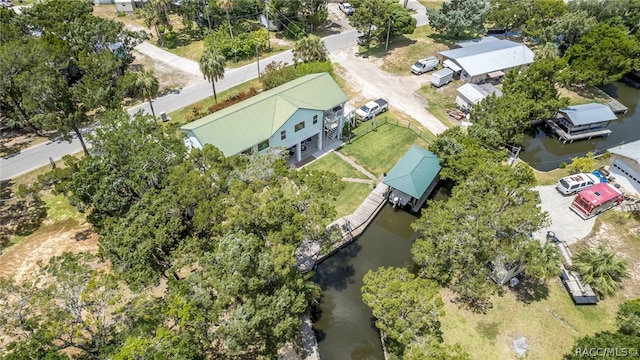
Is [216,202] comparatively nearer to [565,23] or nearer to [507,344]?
[507,344]

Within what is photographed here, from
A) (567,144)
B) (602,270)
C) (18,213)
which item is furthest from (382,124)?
(18,213)

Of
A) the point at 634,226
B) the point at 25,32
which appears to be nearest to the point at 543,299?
the point at 634,226

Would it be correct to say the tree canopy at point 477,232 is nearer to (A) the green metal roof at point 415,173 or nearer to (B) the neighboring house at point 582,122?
(A) the green metal roof at point 415,173

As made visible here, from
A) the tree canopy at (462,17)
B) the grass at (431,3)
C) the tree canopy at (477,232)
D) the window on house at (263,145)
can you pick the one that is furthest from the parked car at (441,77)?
the grass at (431,3)

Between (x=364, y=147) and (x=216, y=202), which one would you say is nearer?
(x=216, y=202)

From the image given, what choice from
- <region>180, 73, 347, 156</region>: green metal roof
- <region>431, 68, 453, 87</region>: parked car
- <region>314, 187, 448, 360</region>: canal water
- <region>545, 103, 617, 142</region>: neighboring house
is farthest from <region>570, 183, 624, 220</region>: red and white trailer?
<region>180, 73, 347, 156</region>: green metal roof

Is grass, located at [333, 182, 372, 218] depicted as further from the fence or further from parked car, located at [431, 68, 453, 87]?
parked car, located at [431, 68, 453, 87]
